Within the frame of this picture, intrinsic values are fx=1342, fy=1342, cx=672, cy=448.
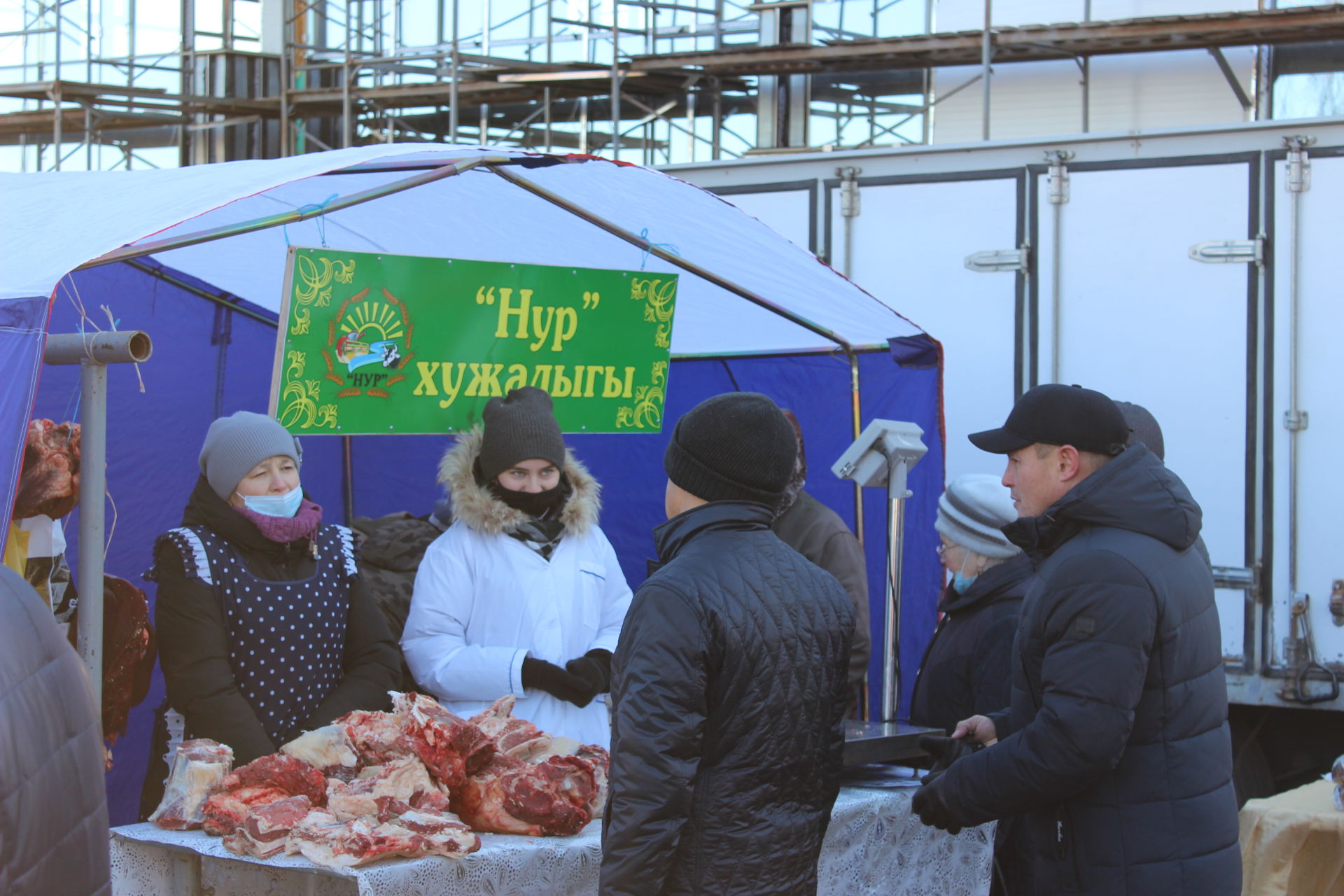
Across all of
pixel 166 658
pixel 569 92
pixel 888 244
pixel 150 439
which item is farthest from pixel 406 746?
pixel 569 92

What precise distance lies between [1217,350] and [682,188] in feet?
8.69

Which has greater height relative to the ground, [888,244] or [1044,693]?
[888,244]

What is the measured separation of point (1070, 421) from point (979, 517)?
42.4 inches

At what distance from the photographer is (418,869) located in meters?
2.67

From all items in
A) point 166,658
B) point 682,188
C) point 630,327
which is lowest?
point 166,658

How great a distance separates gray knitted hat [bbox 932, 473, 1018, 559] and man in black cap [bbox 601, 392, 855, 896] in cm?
133

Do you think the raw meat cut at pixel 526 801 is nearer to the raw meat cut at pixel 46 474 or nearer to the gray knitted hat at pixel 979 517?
the raw meat cut at pixel 46 474

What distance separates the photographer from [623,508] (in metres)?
6.25

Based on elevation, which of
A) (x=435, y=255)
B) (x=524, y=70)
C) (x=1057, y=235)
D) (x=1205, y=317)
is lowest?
(x=1205, y=317)

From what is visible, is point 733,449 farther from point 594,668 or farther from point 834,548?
point 834,548

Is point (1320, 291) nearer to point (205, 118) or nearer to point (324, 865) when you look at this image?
point (324, 865)

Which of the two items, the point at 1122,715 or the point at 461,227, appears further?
the point at 461,227

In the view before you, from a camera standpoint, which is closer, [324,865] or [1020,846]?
[324,865]

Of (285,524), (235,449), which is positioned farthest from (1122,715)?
(235,449)
